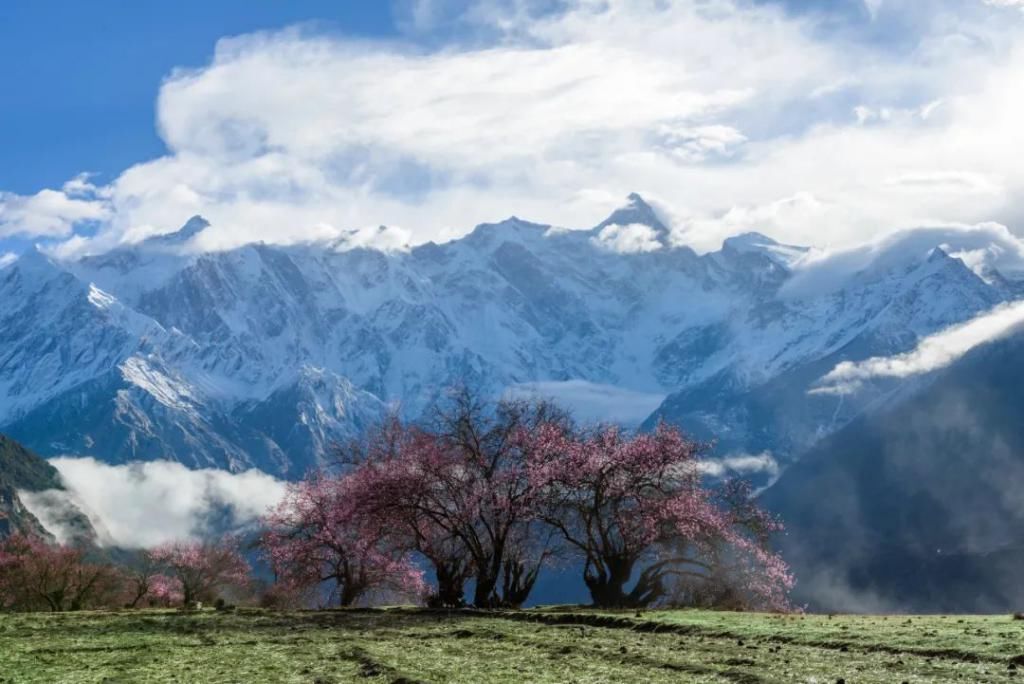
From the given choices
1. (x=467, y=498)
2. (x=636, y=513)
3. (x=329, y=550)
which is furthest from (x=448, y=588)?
(x=636, y=513)

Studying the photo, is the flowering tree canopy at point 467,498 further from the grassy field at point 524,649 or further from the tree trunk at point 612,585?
the grassy field at point 524,649

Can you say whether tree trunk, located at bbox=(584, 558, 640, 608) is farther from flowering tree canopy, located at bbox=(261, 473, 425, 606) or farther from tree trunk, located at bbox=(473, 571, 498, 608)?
flowering tree canopy, located at bbox=(261, 473, 425, 606)

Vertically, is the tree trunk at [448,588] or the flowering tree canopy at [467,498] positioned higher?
the flowering tree canopy at [467,498]

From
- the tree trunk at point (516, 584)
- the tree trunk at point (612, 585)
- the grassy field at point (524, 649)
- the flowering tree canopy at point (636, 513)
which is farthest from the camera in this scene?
the tree trunk at point (516, 584)

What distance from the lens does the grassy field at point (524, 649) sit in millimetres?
25688

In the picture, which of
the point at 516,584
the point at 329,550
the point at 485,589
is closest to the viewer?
the point at 485,589

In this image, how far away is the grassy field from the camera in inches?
1011

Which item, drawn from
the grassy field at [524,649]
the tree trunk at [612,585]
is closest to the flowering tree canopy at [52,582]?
the grassy field at [524,649]

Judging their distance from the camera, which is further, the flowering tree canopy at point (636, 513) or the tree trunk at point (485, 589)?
the flowering tree canopy at point (636, 513)

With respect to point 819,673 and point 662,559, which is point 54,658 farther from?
point 662,559

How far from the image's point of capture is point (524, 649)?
3192 centimetres

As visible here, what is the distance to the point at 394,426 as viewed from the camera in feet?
226

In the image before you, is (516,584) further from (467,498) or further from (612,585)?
(467,498)

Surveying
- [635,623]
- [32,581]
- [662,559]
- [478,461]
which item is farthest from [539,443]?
[32,581]
